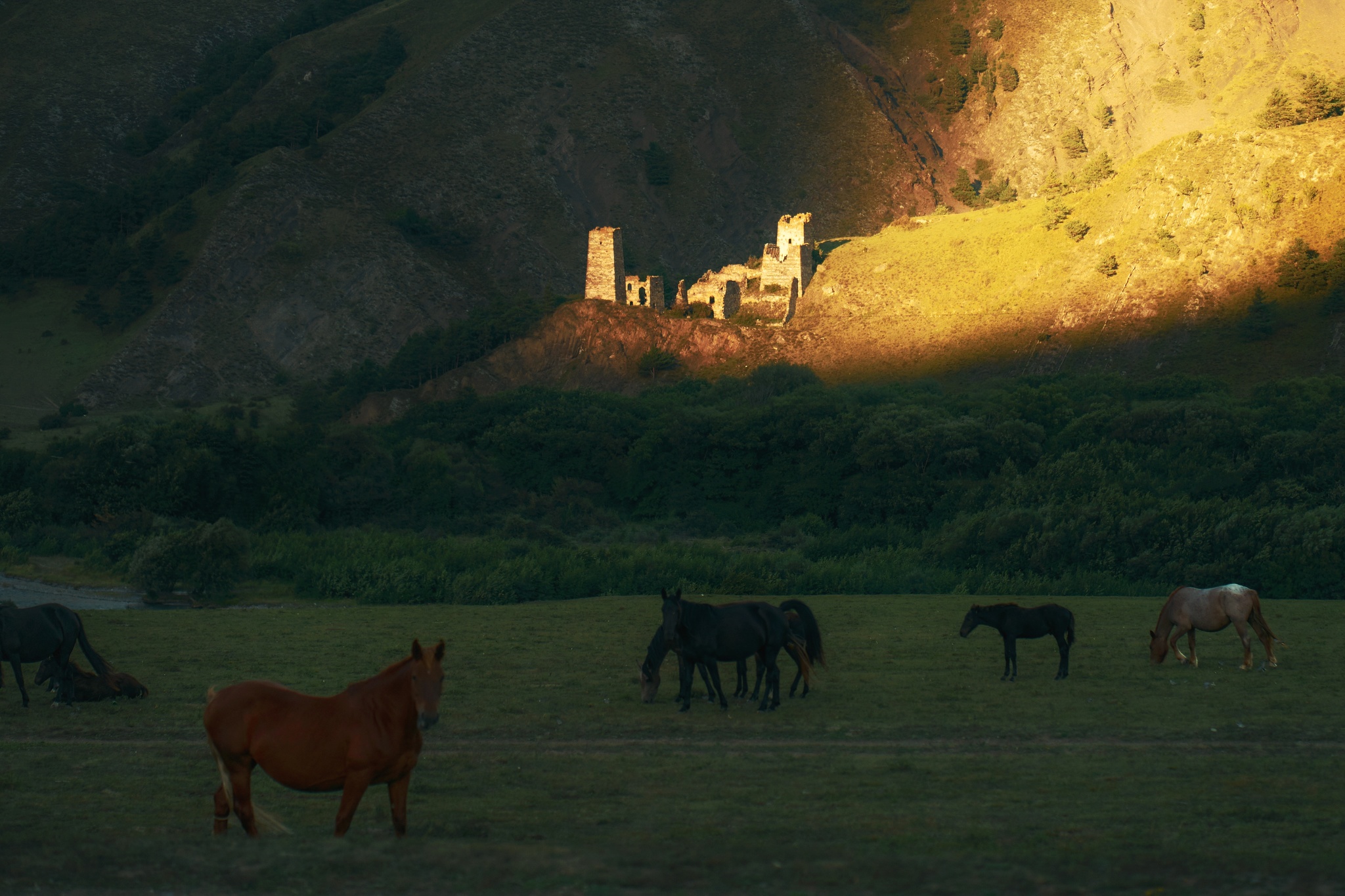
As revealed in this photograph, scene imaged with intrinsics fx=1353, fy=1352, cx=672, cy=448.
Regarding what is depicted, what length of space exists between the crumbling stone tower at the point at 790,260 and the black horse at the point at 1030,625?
6781 cm

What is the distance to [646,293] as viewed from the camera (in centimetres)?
8994

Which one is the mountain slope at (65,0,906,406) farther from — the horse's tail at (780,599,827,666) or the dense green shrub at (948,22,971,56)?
the horse's tail at (780,599,827,666)

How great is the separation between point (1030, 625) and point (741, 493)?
41.1m

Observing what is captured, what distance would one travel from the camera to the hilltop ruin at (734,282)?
85.1 m

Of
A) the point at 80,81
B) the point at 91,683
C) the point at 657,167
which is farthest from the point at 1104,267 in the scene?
the point at 80,81

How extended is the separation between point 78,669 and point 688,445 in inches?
1775

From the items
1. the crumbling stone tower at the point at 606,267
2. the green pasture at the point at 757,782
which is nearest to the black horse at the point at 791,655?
the green pasture at the point at 757,782

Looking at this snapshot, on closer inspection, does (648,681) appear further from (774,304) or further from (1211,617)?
(774,304)

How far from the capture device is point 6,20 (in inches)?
5143

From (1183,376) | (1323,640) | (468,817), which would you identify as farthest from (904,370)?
(468,817)

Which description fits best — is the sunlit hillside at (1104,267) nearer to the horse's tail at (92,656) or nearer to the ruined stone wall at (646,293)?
the ruined stone wall at (646,293)

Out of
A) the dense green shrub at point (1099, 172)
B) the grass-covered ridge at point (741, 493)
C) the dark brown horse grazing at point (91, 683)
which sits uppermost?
the dense green shrub at point (1099, 172)

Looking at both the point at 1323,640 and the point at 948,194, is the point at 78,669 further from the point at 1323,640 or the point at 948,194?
the point at 948,194

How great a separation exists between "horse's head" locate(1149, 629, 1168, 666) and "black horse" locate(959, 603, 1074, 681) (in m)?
1.51
